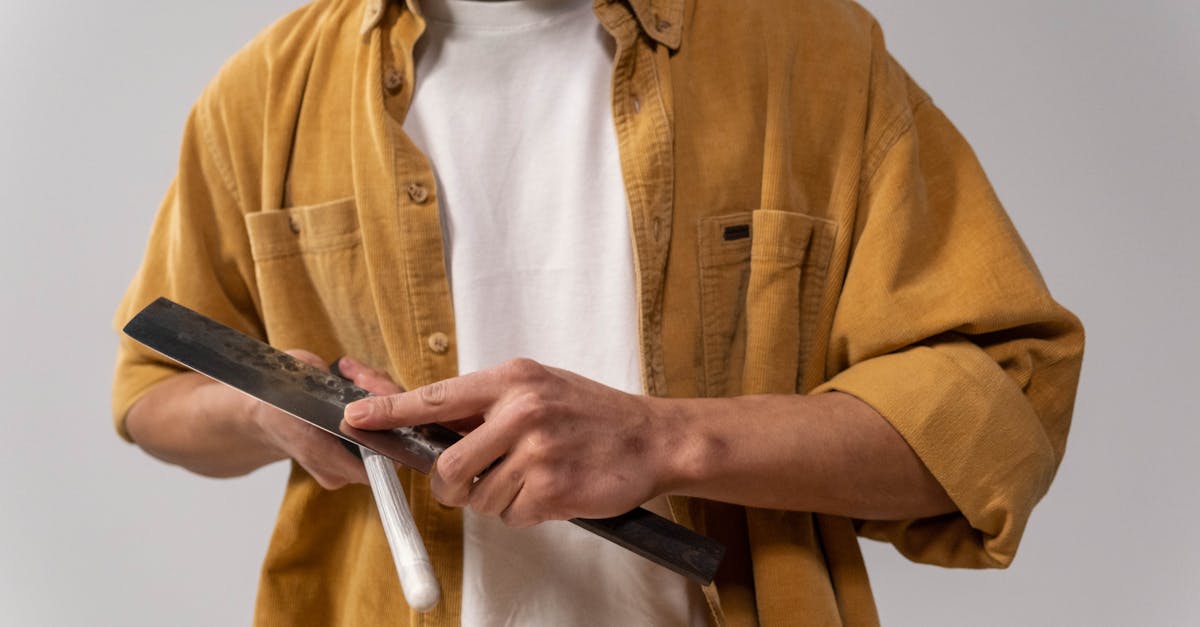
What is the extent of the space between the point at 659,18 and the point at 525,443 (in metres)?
0.33

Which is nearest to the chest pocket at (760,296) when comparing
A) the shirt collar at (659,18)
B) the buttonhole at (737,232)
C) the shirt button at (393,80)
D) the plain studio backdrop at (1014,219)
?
the buttonhole at (737,232)

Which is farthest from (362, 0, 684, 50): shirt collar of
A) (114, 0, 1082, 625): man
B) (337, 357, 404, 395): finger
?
(337, 357, 404, 395): finger

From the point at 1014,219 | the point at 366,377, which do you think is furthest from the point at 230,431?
the point at 1014,219

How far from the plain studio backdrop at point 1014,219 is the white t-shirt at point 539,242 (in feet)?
2.16

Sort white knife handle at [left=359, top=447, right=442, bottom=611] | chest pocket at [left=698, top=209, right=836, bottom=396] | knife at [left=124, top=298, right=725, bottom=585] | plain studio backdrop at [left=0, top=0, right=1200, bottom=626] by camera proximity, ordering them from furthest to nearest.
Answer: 1. plain studio backdrop at [left=0, top=0, right=1200, bottom=626]
2. chest pocket at [left=698, top=209, right=836, bottom=396]
3. knife at [left=124, top=298, right=725, bottom=585]
4. white knife handle at [left=359, top=447, right=442, bottom=611]

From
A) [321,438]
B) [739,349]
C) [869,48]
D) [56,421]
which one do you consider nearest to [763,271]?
[739,349]

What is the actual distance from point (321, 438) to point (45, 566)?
0.81 metres

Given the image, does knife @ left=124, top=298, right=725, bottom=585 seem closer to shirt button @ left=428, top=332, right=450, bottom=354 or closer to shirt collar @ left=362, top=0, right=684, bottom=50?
shirt button @ left=428, top=332, right=450, bottom=354

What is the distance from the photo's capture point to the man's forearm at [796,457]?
81 cm

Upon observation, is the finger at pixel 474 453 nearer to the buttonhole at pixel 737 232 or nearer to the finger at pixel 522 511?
the finger at pixel 522 511

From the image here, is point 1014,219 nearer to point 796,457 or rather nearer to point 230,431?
point 796,457

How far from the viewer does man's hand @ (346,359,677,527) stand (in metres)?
0.76

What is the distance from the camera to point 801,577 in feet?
2.90

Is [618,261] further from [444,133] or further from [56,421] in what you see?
[56,421]
